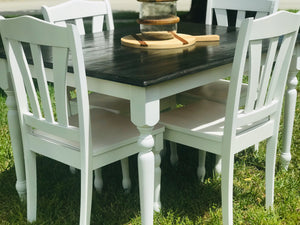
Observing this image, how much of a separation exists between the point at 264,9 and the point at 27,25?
1847 mm

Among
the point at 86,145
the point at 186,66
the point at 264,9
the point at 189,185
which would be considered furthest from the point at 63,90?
the point at 264,9

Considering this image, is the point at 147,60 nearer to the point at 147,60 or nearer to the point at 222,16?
the point at 147,60

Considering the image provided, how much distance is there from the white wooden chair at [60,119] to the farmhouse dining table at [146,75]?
0.39ft

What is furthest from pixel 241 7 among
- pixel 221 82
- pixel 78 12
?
pixel 78 12

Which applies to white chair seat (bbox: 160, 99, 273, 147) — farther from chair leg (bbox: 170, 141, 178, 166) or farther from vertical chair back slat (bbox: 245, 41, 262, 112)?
chair leg (bbox: 170, 141, 178, 166)

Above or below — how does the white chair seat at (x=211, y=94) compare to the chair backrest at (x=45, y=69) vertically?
below

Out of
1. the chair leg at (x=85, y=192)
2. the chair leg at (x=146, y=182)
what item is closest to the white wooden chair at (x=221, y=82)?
the chair leg at (x=146, y=182)

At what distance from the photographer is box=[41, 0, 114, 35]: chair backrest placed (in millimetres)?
2955

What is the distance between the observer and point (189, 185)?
279 centimetres

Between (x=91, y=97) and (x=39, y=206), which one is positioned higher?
(x=91, y=97)

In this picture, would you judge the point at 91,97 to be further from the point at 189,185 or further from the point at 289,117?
the point at 289,117

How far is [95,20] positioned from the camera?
330 centimetres

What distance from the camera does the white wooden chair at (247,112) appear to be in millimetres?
1966

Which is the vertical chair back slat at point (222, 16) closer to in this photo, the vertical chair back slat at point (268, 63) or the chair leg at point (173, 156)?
the chair leg at point (173, 156)
